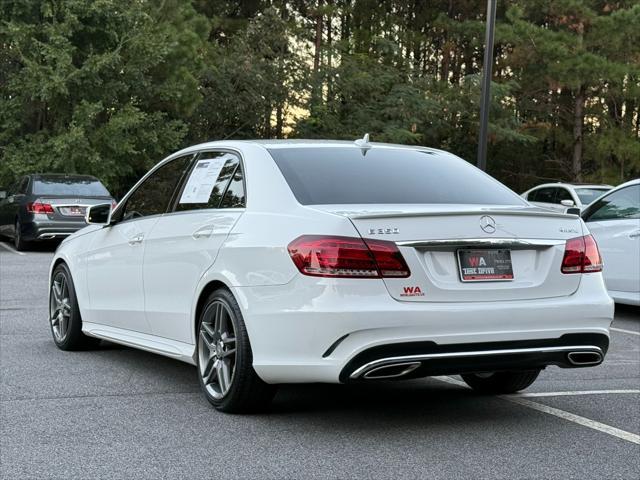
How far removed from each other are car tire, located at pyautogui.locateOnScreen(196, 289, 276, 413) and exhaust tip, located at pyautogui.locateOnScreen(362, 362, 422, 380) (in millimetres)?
754

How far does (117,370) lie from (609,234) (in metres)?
6.16

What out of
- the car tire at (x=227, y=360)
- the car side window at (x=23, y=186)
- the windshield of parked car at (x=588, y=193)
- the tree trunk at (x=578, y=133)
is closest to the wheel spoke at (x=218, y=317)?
the car tire at (x=227, y=360)

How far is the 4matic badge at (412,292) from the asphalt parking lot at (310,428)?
75 centimetres

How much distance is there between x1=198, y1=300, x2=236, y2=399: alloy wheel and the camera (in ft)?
18.0

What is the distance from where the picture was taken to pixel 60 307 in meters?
7.99

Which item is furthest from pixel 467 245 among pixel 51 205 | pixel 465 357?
pixel 51 205

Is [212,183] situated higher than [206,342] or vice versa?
[212,183]

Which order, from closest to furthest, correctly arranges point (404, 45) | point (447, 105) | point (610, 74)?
point (610, 74), point (447, 105), point (404, 45)

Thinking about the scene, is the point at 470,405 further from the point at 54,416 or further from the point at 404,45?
the point at 404,45

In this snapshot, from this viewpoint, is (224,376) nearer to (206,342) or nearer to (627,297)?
(206,342)

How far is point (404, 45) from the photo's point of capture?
146 ft

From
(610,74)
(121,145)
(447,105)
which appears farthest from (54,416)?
(447,105)

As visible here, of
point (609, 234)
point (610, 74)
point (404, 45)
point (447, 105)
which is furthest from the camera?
point (404, 45)

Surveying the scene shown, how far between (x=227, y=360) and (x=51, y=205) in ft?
45.4
